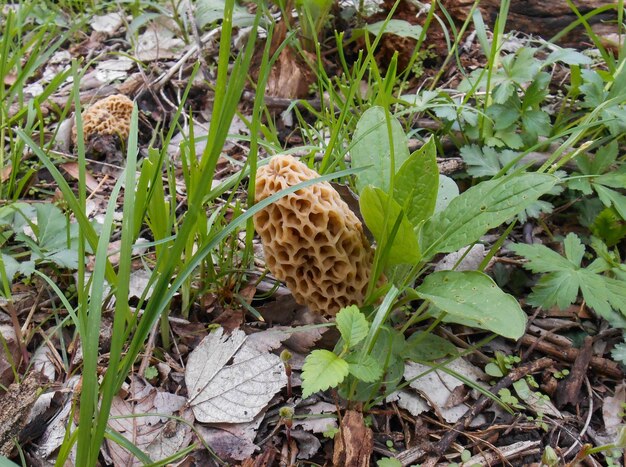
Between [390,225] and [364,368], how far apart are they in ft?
1.47

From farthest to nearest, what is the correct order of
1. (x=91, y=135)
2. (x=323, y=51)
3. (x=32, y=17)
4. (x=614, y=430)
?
(x=32, y=17)
(x=323, y=51)
(x=91, y=135)
(x=614, y=430)

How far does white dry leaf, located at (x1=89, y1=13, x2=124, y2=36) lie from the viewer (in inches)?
181

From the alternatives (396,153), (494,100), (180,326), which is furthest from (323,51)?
(180,326)

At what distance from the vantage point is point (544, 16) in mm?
3686

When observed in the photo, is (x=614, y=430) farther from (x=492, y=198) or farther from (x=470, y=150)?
(x=470, y=150)

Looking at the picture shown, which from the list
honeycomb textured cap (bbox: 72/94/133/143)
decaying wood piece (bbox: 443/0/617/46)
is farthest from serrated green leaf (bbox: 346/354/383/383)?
decaying wood piece (bbox: 443/0/617/46)

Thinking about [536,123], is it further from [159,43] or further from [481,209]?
[159,43]

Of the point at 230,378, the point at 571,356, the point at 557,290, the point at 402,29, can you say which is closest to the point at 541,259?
the point at 557,290

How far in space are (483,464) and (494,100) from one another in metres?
1.54

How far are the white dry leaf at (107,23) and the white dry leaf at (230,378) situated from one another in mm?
3459

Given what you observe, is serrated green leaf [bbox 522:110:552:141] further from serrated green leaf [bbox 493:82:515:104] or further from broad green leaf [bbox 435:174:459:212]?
broad green leaf [bbox 435:174:459:212]

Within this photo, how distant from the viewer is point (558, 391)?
6.39 feet

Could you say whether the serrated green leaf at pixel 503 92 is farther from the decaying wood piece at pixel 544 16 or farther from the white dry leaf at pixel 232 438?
the white dry leaf at pixel 232 438

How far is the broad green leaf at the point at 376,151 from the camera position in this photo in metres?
1.97
